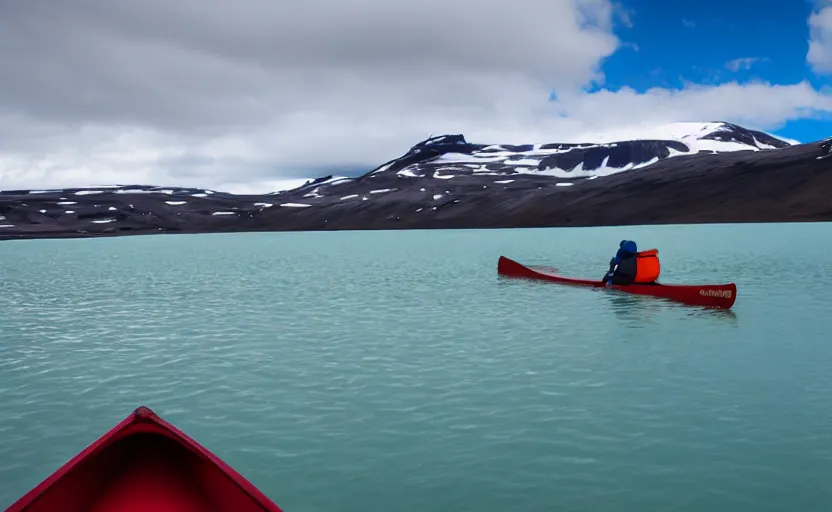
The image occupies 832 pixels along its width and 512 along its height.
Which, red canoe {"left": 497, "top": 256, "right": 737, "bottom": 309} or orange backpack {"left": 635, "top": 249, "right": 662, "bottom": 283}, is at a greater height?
orange backpack {"left": 635, "top": 249, "right": 662, "bottom": 283}

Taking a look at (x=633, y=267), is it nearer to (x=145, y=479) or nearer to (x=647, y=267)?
(x=647, y=267)

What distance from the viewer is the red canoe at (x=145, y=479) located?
7.48 m

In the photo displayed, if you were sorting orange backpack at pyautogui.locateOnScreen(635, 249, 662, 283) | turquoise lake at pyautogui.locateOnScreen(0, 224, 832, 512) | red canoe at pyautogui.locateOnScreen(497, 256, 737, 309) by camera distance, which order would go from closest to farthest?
turquoise lake at pyautogui.locateOnScreen(0, 224, 832, 512), red canoe at pyautogui.locateOnScreen(497, 256, 737, 309), orange backpack at pyautogui.locateOnScreen(635, 249, 662, 283)

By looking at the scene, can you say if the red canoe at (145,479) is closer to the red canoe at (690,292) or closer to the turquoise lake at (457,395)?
the turquoise lake at (457,395)

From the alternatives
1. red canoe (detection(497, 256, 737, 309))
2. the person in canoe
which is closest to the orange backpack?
the person in canoe

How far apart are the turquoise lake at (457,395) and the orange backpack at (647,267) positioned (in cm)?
108

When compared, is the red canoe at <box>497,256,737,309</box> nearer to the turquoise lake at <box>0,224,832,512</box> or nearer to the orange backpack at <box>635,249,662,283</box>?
the turquoise lake at <box>0,224,832,512</box>

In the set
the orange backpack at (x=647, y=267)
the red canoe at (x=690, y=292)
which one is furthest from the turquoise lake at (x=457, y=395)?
the orange backpack at (x=647, y=267)

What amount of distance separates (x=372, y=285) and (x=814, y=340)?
884 inches

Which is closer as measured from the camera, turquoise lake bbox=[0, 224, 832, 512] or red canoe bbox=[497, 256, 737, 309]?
turquoise lake bbox=[0, 224, 832, 512]

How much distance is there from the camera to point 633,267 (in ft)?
101

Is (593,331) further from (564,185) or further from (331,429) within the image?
(564,185)

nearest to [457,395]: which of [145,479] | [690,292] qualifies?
[145,479]

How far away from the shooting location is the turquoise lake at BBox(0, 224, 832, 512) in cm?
1002
